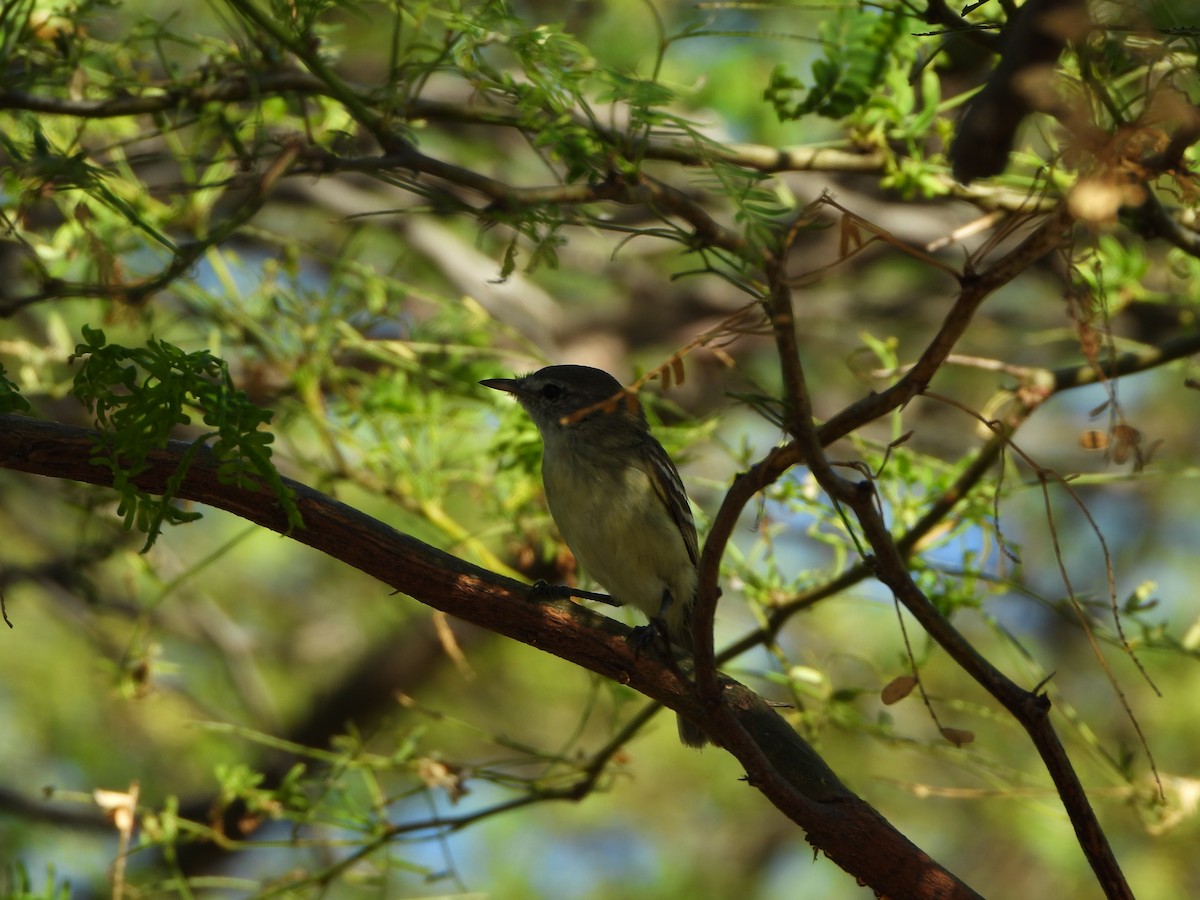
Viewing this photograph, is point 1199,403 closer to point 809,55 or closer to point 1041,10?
point 809,55

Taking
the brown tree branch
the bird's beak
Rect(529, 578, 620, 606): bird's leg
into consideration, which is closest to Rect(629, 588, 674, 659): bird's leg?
the brown tree branch

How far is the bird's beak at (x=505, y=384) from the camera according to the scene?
13.9 ft

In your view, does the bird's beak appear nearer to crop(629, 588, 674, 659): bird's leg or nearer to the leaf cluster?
crop(629, 588, 674, 659): bird's leg

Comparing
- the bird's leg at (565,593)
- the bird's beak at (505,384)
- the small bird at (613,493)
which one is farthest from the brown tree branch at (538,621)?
the bird's beak at (505,384)

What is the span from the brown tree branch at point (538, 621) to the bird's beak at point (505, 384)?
168cm

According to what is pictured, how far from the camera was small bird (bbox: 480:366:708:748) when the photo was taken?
13.5 feet

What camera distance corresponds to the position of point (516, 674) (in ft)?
26.2

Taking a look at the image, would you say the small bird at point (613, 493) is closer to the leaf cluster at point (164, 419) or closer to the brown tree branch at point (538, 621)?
the brown tree branch at point (538, 621)

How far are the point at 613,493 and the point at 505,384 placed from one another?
530mm

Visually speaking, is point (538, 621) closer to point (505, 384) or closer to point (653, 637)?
point (653, 637)

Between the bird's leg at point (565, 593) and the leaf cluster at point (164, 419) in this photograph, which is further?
the bird's leg at point (565, 593)

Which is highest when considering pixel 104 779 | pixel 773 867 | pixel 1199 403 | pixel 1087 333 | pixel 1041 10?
pixel 1199 403

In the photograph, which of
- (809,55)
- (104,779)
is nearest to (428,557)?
(809,55)

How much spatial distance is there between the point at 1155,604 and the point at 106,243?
3102 millimetres
